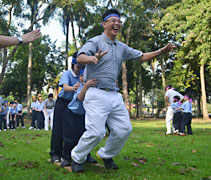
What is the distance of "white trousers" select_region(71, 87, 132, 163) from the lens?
4.46 metres

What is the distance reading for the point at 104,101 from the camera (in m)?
4.52

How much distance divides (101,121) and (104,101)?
30cm

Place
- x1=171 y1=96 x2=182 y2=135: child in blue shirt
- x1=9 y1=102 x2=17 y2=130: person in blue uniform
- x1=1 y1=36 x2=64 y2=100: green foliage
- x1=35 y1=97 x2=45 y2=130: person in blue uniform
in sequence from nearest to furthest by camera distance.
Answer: x1=171 y1=96 x2=182 y2=135: child in blue shirt, x1=9 y1=102 x2=17 y2=130: person in blue uniform, x1=35 y1=97 x2=45 y2=130: person in blue uniform, x1=1 y1=36 x2=64 y2=100: green foliage

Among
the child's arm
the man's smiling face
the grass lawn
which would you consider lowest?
the grass lawn

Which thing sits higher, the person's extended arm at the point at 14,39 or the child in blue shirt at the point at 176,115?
the person's extended arm at the point at 14,39

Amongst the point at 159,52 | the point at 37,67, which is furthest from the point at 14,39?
the point at 37,67

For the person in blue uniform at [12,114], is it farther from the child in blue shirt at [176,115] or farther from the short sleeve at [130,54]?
the short sleeve at [130,54]

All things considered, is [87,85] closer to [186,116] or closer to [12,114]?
[186,116]

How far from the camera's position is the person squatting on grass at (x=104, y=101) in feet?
14.7

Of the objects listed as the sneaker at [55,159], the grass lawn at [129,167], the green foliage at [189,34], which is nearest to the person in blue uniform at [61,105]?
the sneaker at [55,159]

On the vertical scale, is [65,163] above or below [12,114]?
below

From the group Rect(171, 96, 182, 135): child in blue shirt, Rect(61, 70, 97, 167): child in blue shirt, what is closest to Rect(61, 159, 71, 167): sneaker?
Rect(61, 70, 97, 167): child in blue shirt

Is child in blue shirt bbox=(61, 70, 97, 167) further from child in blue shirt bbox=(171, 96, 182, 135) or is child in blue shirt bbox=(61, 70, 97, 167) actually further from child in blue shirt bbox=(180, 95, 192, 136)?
child in blue shirt bbox=(171, 96, 182, 135)

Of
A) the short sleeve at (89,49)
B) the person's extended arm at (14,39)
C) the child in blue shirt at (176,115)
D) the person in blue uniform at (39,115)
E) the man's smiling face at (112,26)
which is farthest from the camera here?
the person in blue uniform at (39,115)
